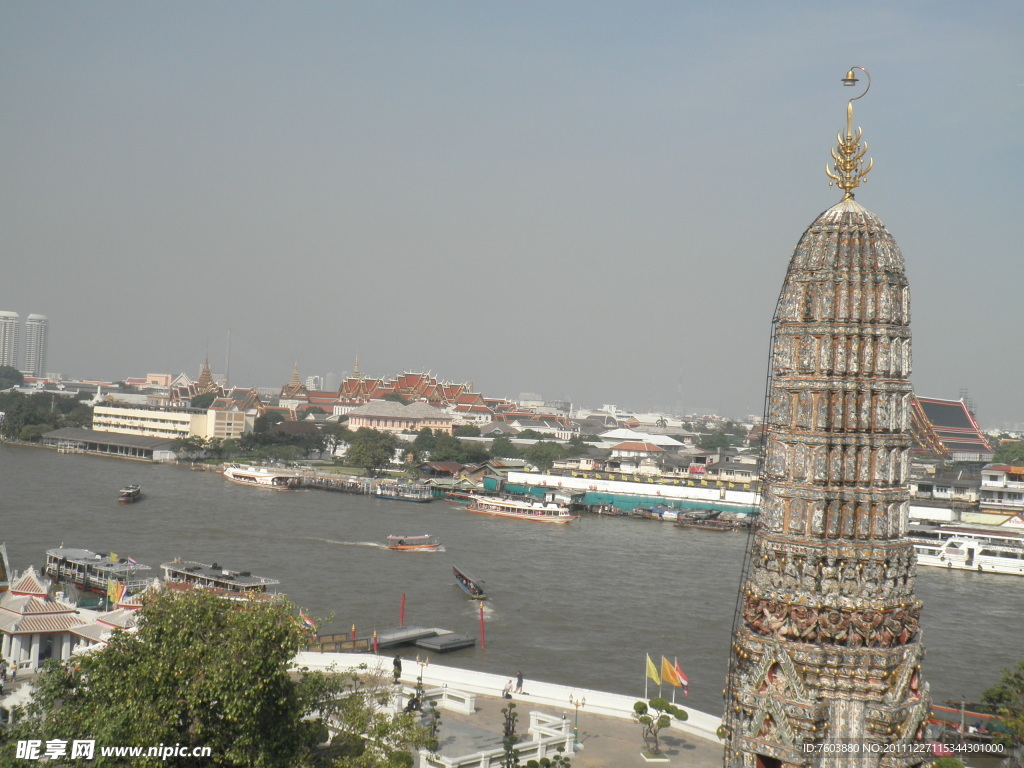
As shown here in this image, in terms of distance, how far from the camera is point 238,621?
8.31m

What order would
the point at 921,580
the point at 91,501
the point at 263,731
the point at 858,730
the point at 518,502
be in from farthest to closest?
the point at 518,502 → the point at 91,501 → the point at 921,580 → the point at 263,731 → the point at 858,730

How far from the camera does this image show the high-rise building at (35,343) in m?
185

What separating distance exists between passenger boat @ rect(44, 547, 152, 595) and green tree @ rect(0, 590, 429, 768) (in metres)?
12.8

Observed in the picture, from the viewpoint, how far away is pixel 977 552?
105 ft

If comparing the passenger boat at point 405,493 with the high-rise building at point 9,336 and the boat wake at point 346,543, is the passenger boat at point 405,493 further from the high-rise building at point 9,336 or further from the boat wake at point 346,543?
the high-rise building at point 9,336

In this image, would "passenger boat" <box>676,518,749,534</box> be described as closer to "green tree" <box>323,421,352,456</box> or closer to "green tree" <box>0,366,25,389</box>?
"green tree" <box>323,421,352,456</box>

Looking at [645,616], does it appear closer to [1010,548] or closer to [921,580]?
[921,580]

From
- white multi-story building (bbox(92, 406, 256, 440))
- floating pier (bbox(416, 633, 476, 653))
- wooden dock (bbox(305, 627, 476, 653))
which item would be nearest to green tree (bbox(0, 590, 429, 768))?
wooden dock (bbox(305, 627, 476, 653))

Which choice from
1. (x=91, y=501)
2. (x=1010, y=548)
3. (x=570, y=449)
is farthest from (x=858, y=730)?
(x=570, y=449)

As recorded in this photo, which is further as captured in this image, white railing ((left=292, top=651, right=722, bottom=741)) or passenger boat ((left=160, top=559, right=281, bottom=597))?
passenger boat ((left=160, top=559, right=281, bottom=597))

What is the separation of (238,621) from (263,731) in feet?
2.91

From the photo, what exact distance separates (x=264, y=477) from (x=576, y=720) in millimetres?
38305

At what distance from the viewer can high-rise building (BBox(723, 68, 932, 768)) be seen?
21.0 ft

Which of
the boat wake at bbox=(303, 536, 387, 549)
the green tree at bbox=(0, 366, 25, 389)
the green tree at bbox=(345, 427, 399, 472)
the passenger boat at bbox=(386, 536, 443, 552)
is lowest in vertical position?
the boat wake at bbox=(303, 536, 387, 549)
